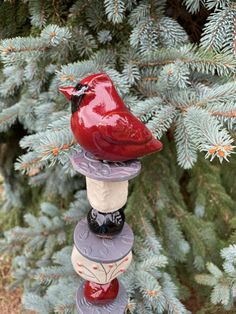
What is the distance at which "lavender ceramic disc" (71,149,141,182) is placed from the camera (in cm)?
87

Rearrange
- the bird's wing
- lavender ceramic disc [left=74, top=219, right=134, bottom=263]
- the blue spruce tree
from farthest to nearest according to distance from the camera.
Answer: the blue spruce tree → lavender ceramic disc [left=74, top=219, right=134, bottom=263] → the bird's wing

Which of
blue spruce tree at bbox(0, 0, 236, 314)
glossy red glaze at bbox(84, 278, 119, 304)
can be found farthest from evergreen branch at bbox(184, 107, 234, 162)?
glossy red glaze at bbox(84, 278, 119, 304)

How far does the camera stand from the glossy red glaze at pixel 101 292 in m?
1.13

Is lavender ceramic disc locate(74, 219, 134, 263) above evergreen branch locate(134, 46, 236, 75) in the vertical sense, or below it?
below

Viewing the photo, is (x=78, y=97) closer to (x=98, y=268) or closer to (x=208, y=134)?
(x=208, y=134)

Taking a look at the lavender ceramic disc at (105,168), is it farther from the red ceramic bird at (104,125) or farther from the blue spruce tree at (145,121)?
the blue spruce tree at (145,121)

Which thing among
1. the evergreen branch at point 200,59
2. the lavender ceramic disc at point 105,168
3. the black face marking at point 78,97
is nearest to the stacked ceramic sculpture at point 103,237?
the lavender ceramic disc at point 105,168

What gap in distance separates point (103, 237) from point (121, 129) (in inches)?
13.7

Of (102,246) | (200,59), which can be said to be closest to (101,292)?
(102,246)

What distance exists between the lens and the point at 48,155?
1027 mm

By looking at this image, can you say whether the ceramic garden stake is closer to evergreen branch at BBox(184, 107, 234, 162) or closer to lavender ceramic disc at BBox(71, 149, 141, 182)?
lavender ceramic disc at BBox(71, 149, 141, 182)

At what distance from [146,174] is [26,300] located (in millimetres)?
688

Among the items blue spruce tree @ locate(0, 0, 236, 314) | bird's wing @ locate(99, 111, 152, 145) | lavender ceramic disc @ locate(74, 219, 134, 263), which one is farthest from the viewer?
blue spruce tree @ locate(0, 0, 236, 314)

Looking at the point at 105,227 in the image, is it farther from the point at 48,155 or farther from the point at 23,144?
the point at 23,144
